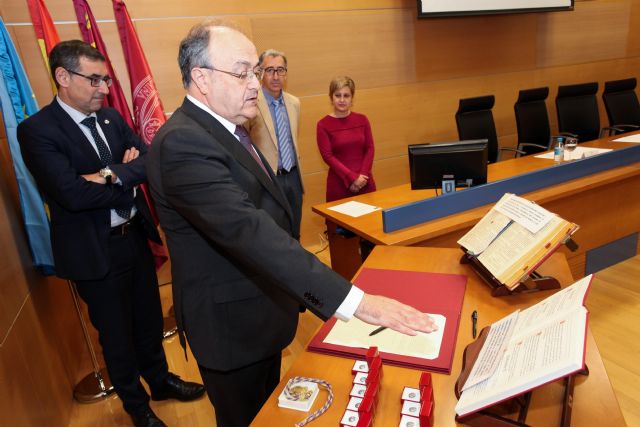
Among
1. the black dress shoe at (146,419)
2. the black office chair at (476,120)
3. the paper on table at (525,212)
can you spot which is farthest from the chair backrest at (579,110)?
the black dress shoe at (146,419)

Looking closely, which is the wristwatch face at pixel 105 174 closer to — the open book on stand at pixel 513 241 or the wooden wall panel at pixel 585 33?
the open book on stand at pixel 513 241

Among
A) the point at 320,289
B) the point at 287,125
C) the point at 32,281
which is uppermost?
the point at 287,125

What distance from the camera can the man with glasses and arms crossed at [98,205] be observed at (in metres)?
1.69

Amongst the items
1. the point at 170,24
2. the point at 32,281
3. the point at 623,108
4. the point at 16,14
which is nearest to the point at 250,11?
the point at 170,24

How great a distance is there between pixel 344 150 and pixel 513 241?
7.01ft

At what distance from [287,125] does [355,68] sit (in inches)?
61.5

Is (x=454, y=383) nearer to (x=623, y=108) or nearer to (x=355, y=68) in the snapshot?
(x=355, y=68)

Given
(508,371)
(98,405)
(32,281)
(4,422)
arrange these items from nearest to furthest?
1. (508,371)
2. (4,422)
3. (32,281)
4. (98,405)

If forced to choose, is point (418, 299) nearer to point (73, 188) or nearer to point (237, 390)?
point (237, 390)

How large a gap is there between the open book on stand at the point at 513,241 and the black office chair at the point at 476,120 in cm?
269

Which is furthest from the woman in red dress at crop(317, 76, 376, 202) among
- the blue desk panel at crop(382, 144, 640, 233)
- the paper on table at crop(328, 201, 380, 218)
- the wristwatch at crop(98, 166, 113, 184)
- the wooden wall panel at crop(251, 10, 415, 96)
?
the wristwatch at crop(98, 166, 113, 184)

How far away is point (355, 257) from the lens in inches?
104

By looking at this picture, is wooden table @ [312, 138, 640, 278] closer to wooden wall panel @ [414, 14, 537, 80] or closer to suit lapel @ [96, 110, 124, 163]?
suit lapel @ [96, 110, 124, 163]

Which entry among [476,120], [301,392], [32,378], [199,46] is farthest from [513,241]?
[476,120]
